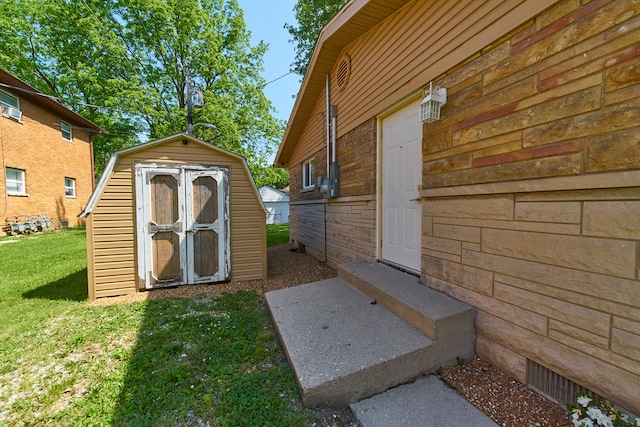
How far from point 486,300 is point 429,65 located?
8.32ft

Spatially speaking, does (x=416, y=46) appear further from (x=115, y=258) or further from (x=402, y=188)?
(x=115, y=258)

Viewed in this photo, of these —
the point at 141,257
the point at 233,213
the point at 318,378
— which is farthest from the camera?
the point at 233,213

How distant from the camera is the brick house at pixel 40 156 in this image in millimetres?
10062

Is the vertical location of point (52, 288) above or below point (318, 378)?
below

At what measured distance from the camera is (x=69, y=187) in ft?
44.0

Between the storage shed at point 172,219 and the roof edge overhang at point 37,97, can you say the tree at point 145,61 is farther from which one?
the storage shed at point 172,219

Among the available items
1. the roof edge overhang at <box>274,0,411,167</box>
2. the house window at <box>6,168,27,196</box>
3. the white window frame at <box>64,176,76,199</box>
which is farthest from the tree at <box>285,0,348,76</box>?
the white window frame at <box>64,176,76,199</box>

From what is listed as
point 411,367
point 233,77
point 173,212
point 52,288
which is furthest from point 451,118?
point 233,77

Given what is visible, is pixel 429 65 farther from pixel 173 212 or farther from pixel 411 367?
pixel 173 212

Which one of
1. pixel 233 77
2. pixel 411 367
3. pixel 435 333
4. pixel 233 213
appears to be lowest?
pixel 411 367

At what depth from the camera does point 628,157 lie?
1.46 meters

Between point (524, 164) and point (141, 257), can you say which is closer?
point (524, 164)

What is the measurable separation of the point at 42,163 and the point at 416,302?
1641 centimetres

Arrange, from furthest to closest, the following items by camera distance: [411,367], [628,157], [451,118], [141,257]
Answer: [141,257]
[451,118]
[411,367]
[628,157]
